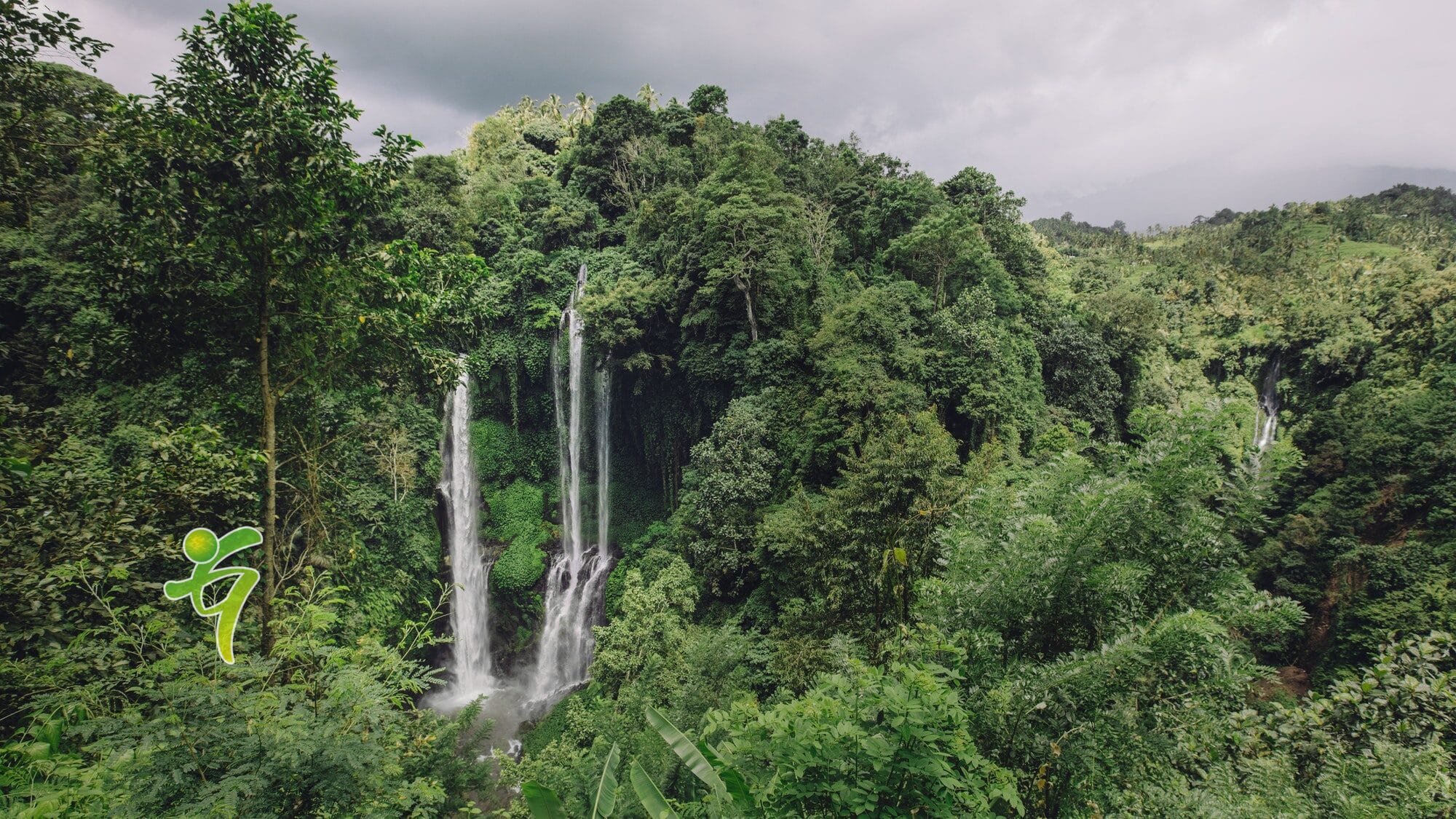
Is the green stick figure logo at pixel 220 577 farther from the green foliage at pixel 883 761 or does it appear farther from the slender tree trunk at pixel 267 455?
the green foliage at pixel 883 761

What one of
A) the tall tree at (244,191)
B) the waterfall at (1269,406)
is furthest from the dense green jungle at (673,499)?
the waterfall at (1269,406)

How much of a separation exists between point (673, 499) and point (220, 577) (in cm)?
1819

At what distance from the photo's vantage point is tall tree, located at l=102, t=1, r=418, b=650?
4.04 meters

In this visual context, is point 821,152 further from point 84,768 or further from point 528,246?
point 84,768

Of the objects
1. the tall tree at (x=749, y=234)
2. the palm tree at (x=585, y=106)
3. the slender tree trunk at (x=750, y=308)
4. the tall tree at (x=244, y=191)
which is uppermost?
Answer: the palm tree at (x=585, y=106)

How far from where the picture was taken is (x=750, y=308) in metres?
17.3

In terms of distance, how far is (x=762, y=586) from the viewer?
13.9 metres

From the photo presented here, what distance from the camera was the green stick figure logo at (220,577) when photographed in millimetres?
3211

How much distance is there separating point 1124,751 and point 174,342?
26.0ft

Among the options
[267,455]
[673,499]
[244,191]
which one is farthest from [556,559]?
[244,191]

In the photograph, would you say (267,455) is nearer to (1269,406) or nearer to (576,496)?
(576,496)

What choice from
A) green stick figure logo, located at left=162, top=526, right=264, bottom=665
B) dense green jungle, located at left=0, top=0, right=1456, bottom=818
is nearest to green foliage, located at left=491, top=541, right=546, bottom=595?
dense green jungle, located at left=0, top=0, right=1456, bottom=818

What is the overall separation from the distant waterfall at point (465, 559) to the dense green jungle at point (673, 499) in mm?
380

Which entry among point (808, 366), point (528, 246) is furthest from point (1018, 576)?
point (528, 246)
